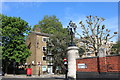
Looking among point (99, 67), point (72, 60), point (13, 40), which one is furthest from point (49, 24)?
point (99, 67)

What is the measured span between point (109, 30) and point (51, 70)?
816 inches

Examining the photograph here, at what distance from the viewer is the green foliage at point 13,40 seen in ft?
126

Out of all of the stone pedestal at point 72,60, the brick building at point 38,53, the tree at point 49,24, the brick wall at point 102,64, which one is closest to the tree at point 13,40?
the brick building at point 38,53

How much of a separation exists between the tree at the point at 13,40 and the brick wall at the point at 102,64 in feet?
75.1

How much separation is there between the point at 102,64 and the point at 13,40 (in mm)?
26843

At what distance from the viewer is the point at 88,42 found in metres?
31.3

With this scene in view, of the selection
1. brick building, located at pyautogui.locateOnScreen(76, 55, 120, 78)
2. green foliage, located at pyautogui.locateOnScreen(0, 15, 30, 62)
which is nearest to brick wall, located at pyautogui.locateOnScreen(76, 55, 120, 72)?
brick building, located at pyautogui.locateOnScreen(76, 55, 120, 78)

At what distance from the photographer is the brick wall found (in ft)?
46.8

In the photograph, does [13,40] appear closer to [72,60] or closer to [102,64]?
[72,60]

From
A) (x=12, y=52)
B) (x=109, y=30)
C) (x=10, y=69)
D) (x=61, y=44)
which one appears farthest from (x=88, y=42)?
(x=10, y=69)

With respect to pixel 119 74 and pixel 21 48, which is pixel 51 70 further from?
pixel 119 74

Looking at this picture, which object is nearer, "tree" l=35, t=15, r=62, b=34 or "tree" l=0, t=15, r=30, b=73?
"tree" l=0, t=15, r=30, b=73

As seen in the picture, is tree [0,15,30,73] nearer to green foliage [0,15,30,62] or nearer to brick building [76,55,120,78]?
green foliage [0,15,30,62]

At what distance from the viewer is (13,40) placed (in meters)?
38.6
